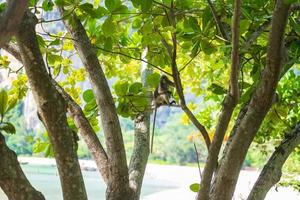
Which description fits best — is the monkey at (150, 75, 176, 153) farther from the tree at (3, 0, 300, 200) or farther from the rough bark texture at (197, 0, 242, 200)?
the rough bark texture at (197, 0, 242, 200)

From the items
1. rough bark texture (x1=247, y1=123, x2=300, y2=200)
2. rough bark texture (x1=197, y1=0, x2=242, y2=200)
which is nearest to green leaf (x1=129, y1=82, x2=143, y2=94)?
rough bark texture (x1=197, y1=0, x2=242, y2=200)

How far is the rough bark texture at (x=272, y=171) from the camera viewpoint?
1.05 m

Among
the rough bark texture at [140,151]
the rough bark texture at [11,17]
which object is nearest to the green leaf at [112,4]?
the rough bark texture at [140,151]

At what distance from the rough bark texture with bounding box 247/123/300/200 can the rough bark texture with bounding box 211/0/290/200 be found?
15 centimetres

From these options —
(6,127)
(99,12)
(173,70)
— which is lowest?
(6,127)

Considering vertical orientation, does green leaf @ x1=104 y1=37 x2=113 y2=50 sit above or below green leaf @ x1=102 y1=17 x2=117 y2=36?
below

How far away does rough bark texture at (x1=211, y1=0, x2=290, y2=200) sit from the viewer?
76 cm

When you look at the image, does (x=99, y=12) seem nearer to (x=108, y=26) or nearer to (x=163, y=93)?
(x=108, y=26)

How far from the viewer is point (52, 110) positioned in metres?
0.89

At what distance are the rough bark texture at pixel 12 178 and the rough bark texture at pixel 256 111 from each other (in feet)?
1.21

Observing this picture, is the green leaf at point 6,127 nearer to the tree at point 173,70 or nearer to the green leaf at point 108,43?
the tree at point 173,70

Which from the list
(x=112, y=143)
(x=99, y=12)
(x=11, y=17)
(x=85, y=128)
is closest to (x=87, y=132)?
(x=85, y=128)

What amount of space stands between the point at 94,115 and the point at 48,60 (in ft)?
0.62

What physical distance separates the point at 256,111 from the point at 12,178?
469 mm
